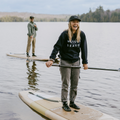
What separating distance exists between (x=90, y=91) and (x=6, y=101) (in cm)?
278

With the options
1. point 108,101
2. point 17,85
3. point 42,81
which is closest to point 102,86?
point 108,101

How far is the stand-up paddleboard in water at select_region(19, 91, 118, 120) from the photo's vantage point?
4570 mm

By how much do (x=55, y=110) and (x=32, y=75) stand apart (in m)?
4.54

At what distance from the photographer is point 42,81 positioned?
8.29 m

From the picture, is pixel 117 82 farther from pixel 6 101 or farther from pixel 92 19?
pixel 92 19

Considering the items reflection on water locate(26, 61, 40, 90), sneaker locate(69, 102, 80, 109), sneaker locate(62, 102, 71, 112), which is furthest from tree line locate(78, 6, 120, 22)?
sneaker locate(62, 102, 71, 112)

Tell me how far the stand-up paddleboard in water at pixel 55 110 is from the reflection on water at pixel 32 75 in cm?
171

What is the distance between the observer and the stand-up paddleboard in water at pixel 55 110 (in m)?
4.57

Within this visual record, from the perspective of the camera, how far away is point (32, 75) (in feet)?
30.3

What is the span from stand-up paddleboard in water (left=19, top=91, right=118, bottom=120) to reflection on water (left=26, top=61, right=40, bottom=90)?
5.61 feet

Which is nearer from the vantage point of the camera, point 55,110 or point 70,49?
point 70,49

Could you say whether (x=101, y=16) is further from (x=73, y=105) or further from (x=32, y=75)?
(x=73, y=105)

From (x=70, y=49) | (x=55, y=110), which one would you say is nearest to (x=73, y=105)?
(x=55, y=110)

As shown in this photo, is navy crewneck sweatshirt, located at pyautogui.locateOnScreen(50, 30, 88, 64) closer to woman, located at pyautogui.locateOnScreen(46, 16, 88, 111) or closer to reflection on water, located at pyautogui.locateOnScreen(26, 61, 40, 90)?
woman, located at pyautogui.locateOnScreen(46, 16, 88, 111)
